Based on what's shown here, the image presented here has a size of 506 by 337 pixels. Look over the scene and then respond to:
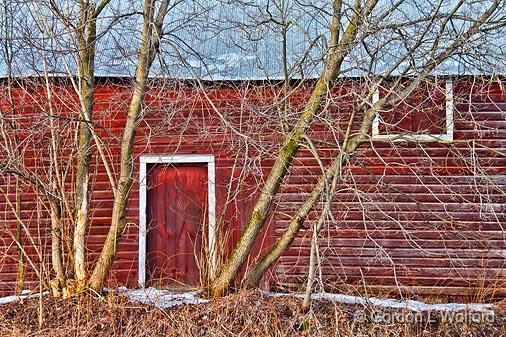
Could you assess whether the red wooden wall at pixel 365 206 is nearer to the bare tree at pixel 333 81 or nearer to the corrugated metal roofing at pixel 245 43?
the corrugated metal roofing at pixel 245 43

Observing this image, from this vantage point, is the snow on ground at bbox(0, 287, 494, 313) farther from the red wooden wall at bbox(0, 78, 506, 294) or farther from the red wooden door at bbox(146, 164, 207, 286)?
the red wooden door at bbox(146, 164, 207, 286)

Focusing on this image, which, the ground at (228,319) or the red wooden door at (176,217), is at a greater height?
the red wooden door at (176,217)

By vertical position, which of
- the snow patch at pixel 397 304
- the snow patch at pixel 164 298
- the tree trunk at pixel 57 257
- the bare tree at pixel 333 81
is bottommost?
the snow patch at pixel 397 304

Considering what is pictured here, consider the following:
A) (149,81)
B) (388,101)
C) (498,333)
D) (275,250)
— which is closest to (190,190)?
(149,81)

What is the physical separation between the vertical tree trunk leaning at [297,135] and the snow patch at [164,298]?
28 centimetres

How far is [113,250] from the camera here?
20.8 feet

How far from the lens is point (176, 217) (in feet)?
28.0

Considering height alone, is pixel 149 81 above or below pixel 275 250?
above

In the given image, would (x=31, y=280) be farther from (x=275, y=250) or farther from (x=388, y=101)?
(x=388, y=101)

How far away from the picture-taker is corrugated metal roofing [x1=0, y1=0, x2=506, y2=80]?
18.9 feet

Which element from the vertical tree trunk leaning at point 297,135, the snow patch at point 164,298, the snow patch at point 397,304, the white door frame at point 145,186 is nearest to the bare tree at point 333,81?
the vertical tree trunk leaning at point 297,135

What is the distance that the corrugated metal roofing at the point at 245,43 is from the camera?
5.75m

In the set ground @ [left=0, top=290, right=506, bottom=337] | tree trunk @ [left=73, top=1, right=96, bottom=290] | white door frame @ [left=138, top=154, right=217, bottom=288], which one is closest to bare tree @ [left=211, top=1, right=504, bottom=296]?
ground @ [left=0, top=290, right=506, bottom=337]

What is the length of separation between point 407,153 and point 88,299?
198 inches
